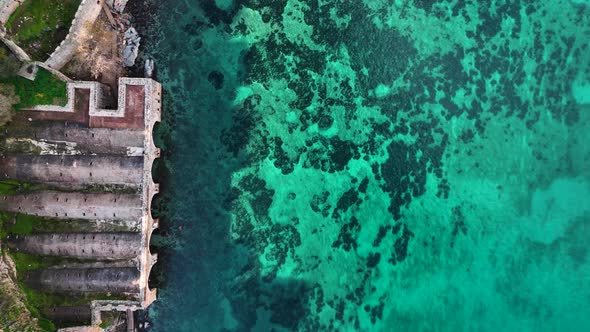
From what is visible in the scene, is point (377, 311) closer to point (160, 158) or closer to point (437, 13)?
point (160, 158)

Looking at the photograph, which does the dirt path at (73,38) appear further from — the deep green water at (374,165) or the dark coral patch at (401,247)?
the dark coral patch at (401,247)

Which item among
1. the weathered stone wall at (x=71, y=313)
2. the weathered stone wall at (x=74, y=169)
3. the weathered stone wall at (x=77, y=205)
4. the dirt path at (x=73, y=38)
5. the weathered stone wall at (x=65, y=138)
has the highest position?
the dirt path at (x=73, y=38)

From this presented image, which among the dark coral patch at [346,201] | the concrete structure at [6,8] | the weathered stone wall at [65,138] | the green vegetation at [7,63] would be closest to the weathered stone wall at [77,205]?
the weathered stone wall at [65,138]

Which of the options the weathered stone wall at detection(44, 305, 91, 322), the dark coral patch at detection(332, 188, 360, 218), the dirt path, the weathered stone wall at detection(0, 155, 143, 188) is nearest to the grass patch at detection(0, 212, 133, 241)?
the weathered stone wall at detection(0, 155, 143, 188)

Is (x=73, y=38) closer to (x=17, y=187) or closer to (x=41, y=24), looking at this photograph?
(x=41, y=24)

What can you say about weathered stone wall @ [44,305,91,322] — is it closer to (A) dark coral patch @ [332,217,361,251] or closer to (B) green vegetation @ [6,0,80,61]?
(B) green vegetation @ [6,0,80,61]

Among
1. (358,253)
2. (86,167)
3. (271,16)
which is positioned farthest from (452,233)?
(86,167)

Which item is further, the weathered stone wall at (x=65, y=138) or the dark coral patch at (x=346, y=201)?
the dark coral patch at (x=346, y=201)

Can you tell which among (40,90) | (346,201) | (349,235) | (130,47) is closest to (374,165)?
(346,201)

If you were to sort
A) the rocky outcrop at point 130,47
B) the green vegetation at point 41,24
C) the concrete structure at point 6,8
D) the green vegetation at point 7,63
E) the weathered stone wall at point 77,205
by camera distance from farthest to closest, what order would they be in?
1. the rocky outcrop at point 130,47
2. the green vegetation at point 41,24
3. the weathered stone wall at point 77,205
4. the concrete structure at point 6,8
5. the green vegetation at point 7,63
